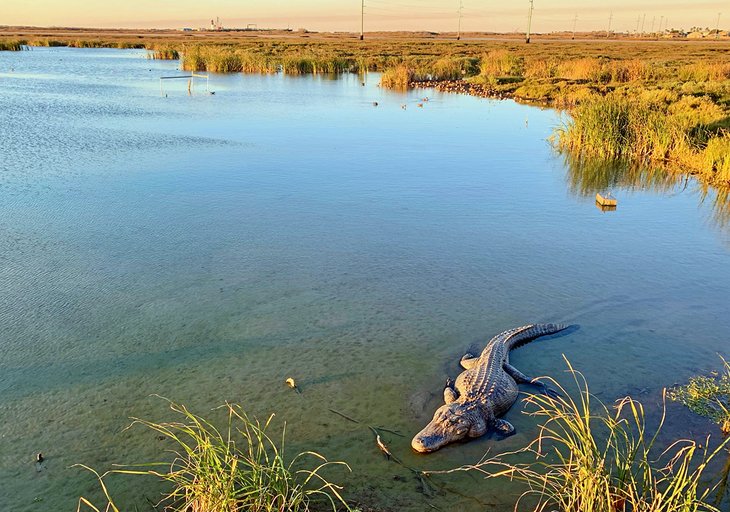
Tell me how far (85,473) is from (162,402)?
69cm

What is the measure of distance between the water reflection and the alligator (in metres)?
5.68

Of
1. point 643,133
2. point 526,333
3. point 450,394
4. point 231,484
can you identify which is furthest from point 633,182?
point 231,484

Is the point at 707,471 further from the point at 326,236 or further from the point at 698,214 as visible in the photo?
the point at 698,214

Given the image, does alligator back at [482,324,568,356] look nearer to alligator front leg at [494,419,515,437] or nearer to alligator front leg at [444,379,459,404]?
alligator front leg at [444,379,459,404]

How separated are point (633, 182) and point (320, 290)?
25.1ft

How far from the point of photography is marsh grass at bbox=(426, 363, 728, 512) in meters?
2.71

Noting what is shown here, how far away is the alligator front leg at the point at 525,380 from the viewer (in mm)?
4178

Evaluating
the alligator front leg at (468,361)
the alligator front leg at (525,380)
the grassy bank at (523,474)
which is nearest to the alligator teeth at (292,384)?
the grassy bank at (523,474)

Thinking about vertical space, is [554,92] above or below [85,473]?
above

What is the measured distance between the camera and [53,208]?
7.62m

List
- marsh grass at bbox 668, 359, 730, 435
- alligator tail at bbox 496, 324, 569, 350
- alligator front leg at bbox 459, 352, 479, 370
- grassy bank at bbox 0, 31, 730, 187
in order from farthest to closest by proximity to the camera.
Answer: grassy bank at bbox 0, 31, 730, 187, alligator tail at bbox 496, 324, 569, 350, alligator front leg at bbox 459, 352, 479, 370, marsh grass at bbox 668, 359, 730, 435

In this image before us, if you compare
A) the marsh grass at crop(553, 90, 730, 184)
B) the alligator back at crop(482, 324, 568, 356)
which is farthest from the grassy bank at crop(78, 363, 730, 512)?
the marsh grass at crop(553, 90, 730, 184)

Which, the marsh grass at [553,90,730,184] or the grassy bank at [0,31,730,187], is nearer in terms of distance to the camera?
the marsh grass at [553,90,730,184]

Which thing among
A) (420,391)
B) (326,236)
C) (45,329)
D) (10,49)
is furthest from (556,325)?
(10,49)
